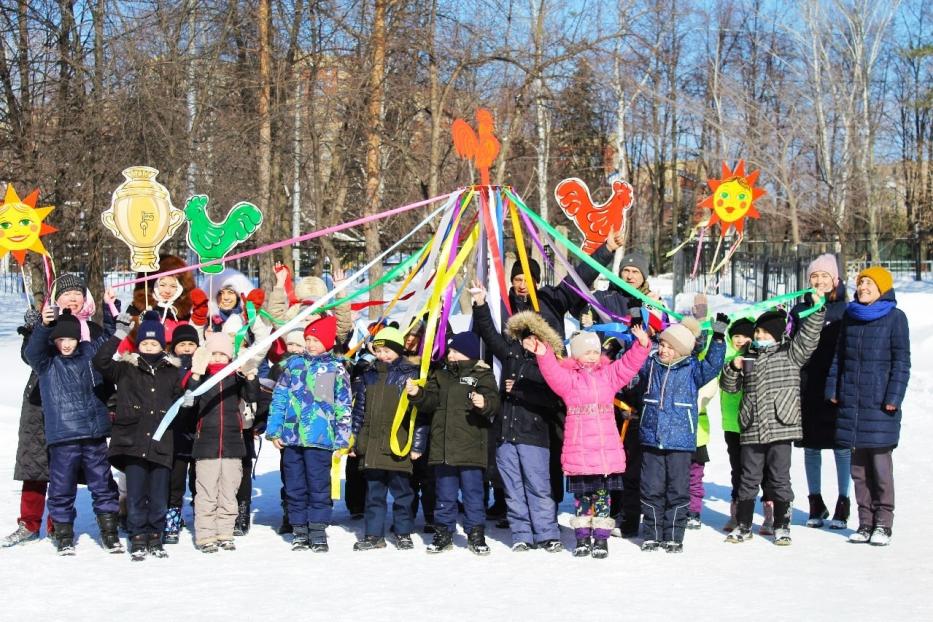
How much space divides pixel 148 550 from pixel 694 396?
3.26 meters

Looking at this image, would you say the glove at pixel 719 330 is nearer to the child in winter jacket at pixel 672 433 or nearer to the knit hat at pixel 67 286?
the child in winter jacket at pixel 672 433

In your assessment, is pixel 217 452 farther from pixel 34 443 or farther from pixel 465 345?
pixel 465 345

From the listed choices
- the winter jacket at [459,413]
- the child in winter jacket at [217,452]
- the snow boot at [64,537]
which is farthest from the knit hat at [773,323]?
the snow boot at [64,537]

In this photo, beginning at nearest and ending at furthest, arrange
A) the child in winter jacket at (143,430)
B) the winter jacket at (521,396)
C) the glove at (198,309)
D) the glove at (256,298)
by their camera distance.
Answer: the child in winter jacket at (143,430)
the winter jacket at (521,396)
the glove at (198,309)
the glove at (256,298)

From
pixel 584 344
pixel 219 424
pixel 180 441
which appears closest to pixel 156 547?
pixel 180 441

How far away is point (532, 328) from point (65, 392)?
273 centimetres

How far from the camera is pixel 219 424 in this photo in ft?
22.8

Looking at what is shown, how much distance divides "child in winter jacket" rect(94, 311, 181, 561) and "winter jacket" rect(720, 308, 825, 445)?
3.38 metres

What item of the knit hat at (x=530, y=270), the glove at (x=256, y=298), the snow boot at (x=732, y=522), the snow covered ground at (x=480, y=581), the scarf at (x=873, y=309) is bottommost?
the snow covered ground at (x=480, y=581)

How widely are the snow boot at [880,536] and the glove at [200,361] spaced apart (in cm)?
403

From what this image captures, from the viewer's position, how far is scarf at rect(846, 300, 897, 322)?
702cm

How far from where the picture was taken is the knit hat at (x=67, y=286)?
276 inches

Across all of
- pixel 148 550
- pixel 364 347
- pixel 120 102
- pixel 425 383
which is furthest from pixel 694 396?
pixel 120 102

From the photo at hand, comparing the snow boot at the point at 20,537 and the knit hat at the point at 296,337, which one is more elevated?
the knit hat at the point at 296,337
